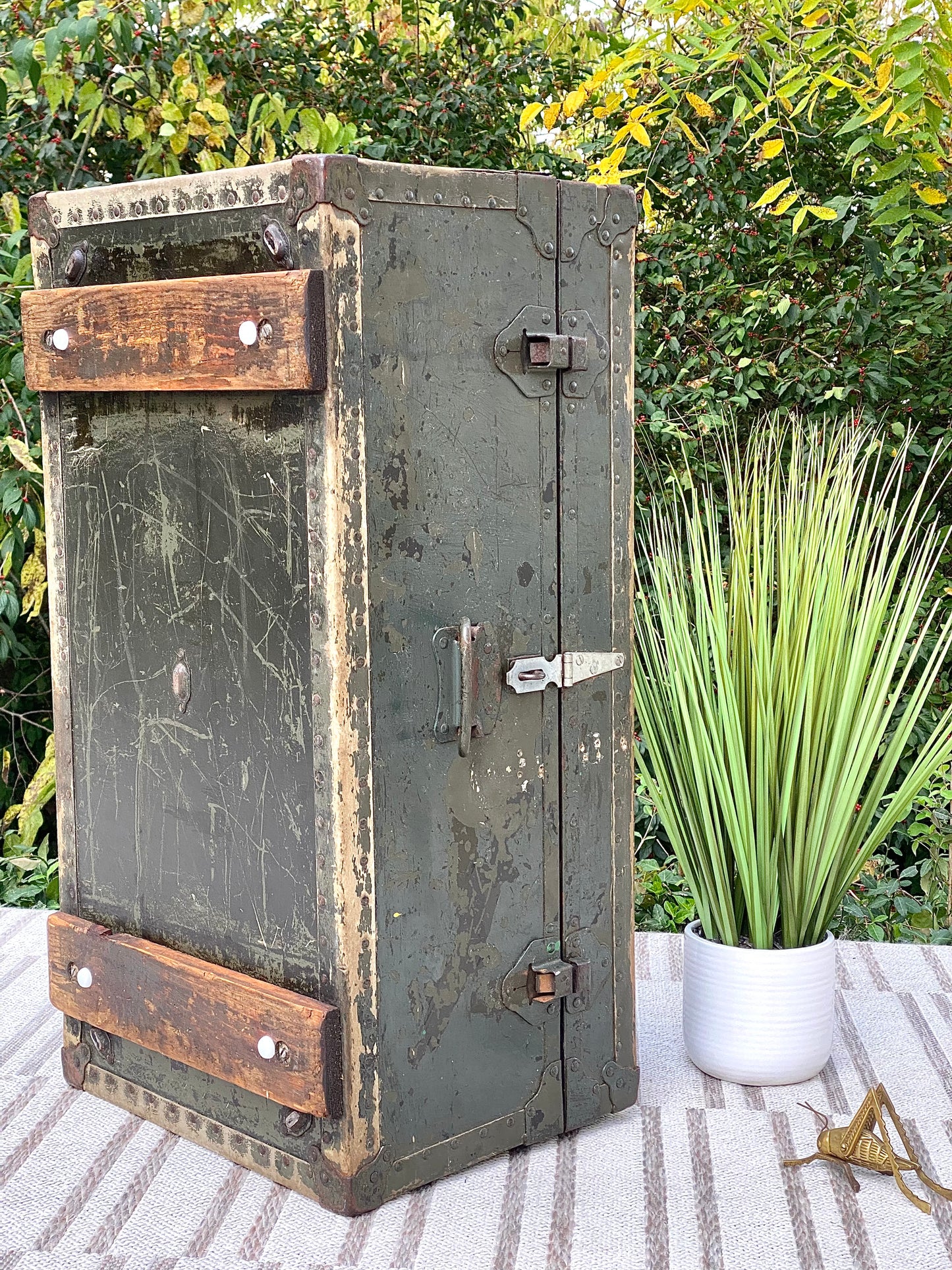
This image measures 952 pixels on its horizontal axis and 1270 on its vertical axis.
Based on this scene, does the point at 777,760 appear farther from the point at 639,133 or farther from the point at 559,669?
the point at 639,133

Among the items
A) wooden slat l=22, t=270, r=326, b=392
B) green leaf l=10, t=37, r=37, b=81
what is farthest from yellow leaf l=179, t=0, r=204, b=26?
wooden slat l=22, t=270, r=326, b=392

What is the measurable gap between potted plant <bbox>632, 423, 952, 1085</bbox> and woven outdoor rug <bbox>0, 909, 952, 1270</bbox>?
15 centimetres

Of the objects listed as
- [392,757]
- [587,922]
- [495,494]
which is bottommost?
[587,922]

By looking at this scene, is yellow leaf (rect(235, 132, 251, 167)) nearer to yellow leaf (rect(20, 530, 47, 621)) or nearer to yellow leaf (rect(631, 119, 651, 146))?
yellow leaf (rect(631, 119, 651, 146))

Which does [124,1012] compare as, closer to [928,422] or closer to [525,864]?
[525,864]

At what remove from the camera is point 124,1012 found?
2201 millimetres

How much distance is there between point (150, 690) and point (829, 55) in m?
2.82

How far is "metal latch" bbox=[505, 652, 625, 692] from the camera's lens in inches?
80.4

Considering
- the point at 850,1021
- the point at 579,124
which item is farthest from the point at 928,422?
the point at 850,1021

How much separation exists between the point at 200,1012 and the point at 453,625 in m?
0.71

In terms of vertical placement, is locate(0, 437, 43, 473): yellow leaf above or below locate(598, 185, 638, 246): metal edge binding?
below

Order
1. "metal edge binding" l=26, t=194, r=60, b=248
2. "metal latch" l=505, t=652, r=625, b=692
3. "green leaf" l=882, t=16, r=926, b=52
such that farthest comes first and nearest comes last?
"green leaf" l=882, t=16, r=926, b=52 → "metal edge binding" l=26, t=194, r=60, b=248 → "metal latch" l=505, t=652, r=625, b=692

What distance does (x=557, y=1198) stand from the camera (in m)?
2.01

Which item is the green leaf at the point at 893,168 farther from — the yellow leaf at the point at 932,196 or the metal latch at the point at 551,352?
the metal latch at the point at 551,352
